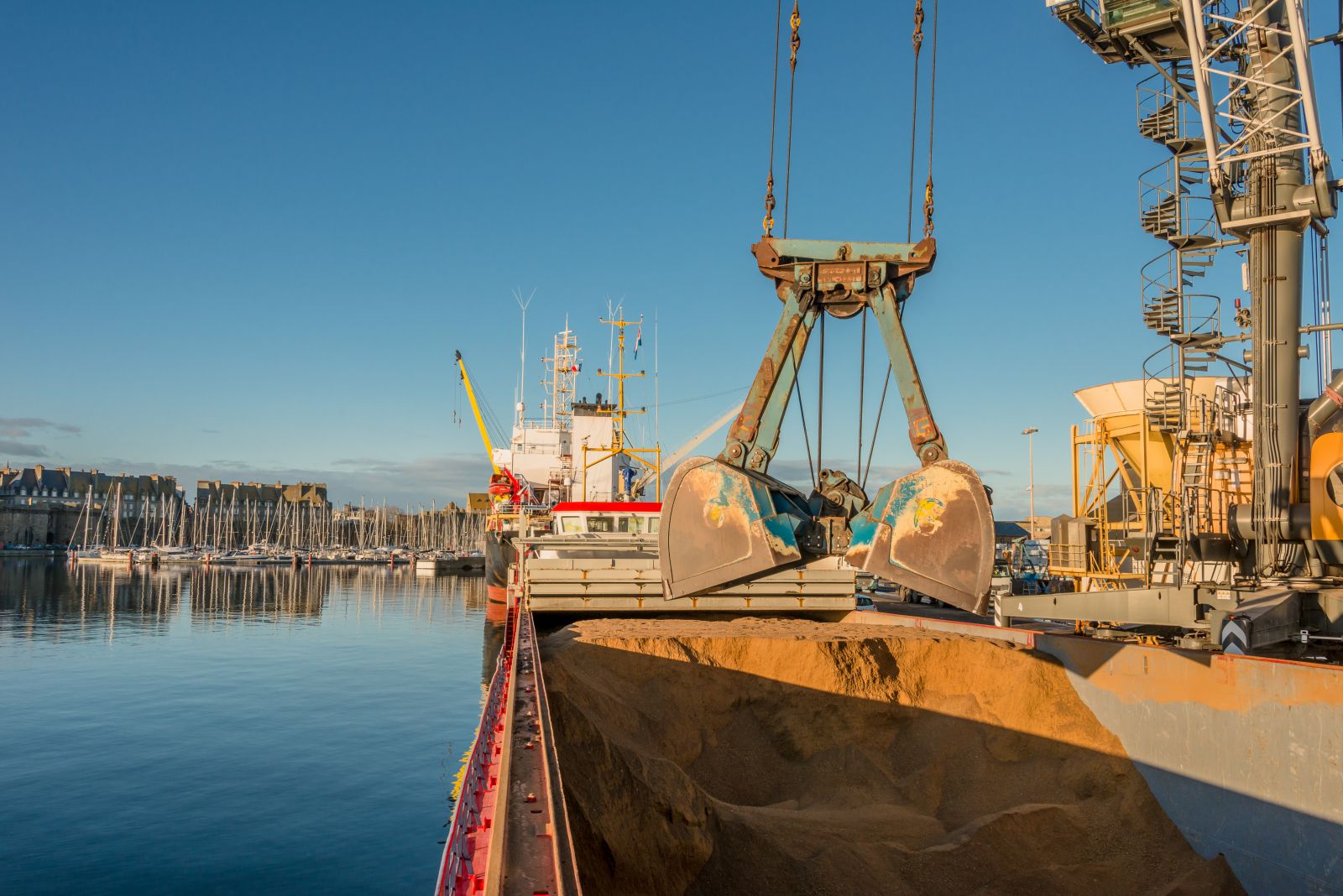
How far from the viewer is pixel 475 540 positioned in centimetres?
17600

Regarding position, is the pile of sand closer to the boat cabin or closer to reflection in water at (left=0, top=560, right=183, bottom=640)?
the boat cabin

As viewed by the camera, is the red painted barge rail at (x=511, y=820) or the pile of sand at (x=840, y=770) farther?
the pile of sand at (x=840, y=770)

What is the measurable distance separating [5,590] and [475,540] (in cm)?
10524

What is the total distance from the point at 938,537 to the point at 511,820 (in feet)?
19.0

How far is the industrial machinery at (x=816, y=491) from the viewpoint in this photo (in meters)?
9.66

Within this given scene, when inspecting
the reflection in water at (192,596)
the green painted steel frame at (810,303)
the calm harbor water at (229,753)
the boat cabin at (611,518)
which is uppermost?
the green painted steel frame at (810,303)

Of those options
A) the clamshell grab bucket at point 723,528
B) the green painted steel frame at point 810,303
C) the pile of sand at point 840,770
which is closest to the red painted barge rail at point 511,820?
the clamshell grab bucket at point 723,528

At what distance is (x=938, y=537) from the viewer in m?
9.60

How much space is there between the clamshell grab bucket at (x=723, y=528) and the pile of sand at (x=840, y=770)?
2.98 m

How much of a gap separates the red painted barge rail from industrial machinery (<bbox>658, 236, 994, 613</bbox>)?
272cm

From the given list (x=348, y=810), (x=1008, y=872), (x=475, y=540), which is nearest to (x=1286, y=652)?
(x=1008, y=872)

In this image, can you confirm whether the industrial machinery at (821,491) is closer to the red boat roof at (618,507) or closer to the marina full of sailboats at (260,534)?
the red boat roof at (618,507)

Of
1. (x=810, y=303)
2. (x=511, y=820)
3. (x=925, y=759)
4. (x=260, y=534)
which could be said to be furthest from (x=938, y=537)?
(x=260, y=534)

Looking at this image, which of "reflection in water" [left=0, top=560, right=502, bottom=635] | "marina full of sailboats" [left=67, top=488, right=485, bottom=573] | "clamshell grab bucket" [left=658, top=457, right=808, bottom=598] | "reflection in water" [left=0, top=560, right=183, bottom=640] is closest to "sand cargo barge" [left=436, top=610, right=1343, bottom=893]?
"clamshell grab bucket" [left=658, top=457, right=808, bottom=598]
